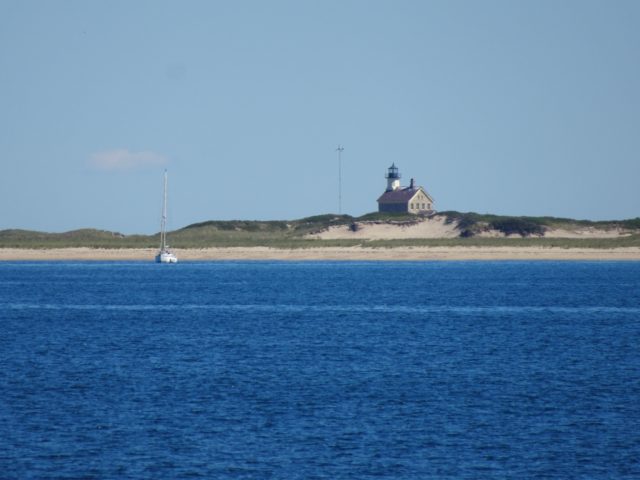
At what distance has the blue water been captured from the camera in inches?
778

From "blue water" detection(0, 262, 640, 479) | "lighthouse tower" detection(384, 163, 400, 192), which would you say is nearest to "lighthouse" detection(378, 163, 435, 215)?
"lighthouse tower" detection(384, 163, 400, 192)

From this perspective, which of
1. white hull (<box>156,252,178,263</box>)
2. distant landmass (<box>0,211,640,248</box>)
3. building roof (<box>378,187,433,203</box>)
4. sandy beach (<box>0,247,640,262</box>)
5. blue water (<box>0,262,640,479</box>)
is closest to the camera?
blue water (<box>0,262,640,479</box>)

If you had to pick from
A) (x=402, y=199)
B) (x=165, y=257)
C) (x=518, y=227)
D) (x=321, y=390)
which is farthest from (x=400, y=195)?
(x=321, y=390)

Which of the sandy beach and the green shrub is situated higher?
the green shrub

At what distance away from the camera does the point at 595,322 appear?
4659cm

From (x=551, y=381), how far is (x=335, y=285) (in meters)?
46.4

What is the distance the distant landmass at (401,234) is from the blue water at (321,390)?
53.6m

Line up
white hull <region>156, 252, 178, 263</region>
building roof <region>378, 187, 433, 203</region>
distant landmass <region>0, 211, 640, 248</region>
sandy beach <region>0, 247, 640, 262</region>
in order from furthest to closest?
building roof <region>378, 187, 433, 203</region> → distant landmass <region>0, 211, 640, 248</region> → white hull <region>156, 252, 178, 263</region> → sandy beach <region>0, 247, 640, 262</region>

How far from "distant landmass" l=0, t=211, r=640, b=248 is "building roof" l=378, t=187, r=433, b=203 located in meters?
3.71

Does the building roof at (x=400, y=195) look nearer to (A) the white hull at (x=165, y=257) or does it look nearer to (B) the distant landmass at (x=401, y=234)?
(B) the distant landmass at (x=401, y=234)

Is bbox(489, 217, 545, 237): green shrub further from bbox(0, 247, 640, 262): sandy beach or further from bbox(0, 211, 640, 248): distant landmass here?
bbox(0, 247, 640, 262): sandy beach

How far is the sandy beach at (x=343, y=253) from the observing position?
328 ft

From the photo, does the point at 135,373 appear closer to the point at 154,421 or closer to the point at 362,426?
the point at 154,421

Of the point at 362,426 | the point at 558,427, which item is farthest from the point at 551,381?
the point at 362,426
